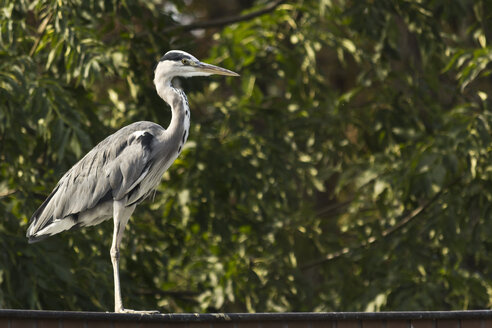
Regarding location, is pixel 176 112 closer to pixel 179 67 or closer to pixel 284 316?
pixel 179 67

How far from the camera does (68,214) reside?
7680 millimetres

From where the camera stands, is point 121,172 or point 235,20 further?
point 235,20

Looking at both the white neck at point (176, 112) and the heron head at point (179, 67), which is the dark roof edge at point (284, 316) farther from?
the heron head at point (179, 67)

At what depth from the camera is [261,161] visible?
34.8 ft

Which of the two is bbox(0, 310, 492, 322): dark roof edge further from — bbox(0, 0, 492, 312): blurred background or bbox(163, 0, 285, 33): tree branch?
bbox(163, 0, 285, 33): tree branch

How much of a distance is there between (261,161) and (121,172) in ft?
10.6

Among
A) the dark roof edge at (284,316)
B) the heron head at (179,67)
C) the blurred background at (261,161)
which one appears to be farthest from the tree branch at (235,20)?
the dark roof edge at (284,316)

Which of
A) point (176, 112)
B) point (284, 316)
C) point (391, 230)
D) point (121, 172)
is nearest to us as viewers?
point (284, 316)

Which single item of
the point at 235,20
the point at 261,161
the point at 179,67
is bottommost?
the point at 261,161

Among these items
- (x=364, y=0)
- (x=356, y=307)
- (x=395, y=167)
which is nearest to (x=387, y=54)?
(x=364, y=0)

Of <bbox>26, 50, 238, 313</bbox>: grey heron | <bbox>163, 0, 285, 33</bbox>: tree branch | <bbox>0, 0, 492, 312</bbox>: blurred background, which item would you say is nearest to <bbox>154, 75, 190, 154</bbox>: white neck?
<bbox>26, 50, 238, 313</bbox>: grey heron

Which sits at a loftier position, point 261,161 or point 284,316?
point 284,316

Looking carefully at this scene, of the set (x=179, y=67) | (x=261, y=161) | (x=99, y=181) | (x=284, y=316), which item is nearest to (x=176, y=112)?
(x=179, y=67)

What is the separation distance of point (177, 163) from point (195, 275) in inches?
49.7
